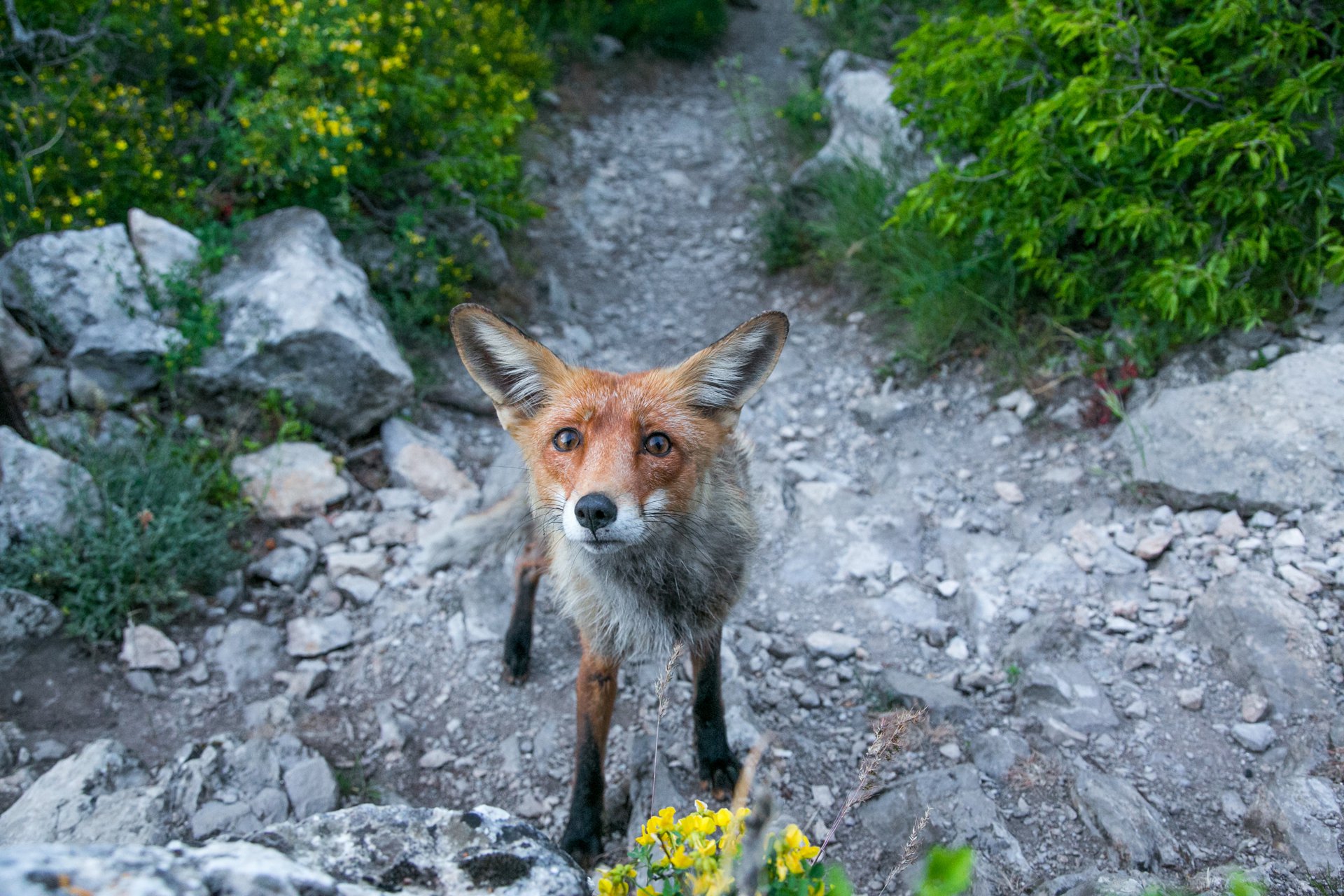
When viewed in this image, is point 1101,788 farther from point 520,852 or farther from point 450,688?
point 450,688

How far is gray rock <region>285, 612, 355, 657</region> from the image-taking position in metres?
3.83

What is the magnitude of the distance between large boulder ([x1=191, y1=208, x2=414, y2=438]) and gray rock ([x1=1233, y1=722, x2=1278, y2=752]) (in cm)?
447

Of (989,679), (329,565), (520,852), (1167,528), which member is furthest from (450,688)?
(1167,528)

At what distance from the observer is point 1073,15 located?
3.92m

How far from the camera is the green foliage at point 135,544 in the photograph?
139 inches

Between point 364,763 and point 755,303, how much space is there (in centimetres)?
460

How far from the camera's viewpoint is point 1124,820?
Answer: 2.76 meters

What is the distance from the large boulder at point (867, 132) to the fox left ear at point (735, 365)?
12.1 ft

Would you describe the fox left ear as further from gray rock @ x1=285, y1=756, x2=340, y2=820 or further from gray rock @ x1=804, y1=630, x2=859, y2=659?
gray rock @ x1=285, y1=756, x2=340, y2=820

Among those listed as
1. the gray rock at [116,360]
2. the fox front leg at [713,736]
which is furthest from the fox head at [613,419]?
the gray rock at [116,360]

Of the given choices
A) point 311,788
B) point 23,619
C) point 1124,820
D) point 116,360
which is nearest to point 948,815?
point 1124,820

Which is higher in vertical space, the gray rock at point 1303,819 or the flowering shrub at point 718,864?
the flowering shrub at point 718,864

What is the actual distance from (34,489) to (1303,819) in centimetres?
520

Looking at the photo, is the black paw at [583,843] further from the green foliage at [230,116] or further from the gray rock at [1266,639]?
the green foliage at [230,116]
